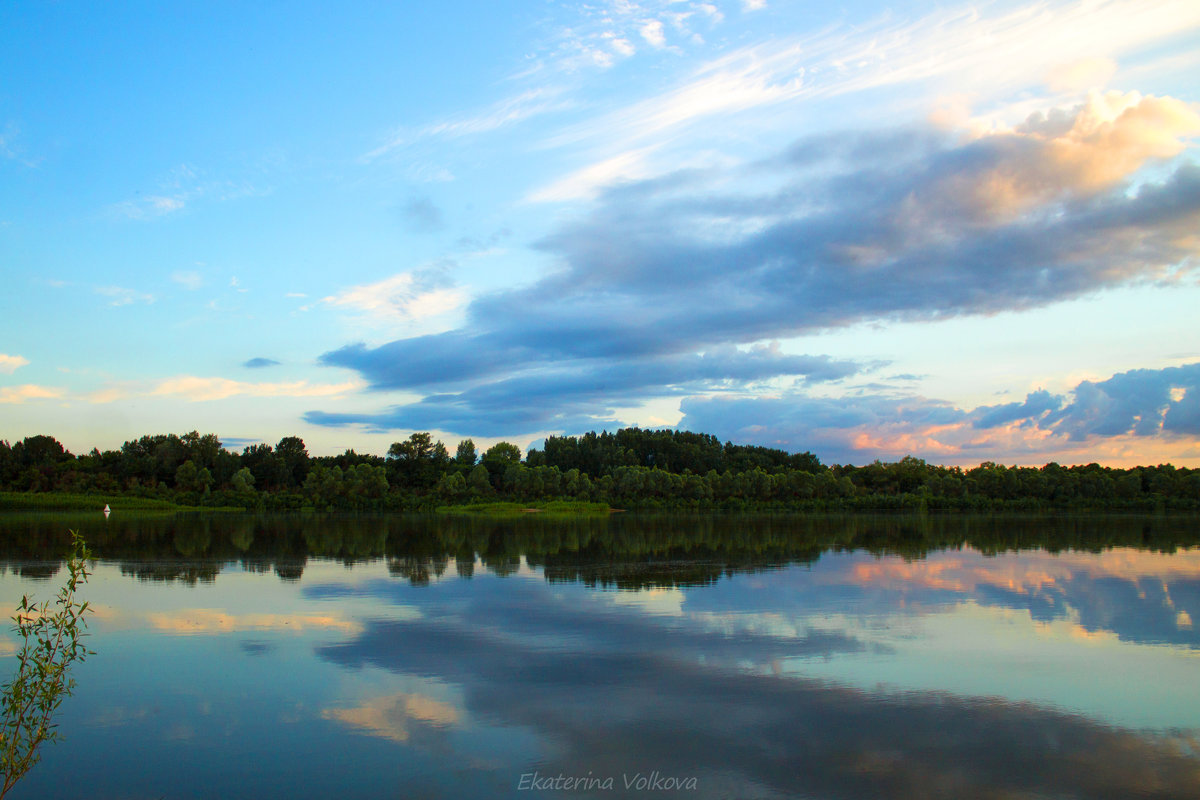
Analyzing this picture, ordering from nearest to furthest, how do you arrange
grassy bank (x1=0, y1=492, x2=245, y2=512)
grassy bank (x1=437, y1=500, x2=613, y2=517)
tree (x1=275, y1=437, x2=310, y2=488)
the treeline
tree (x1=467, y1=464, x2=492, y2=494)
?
the treeline < grassy bank (x1=0, y1=492, x2=245, y2=512) < grassy bank (x1=437, y1=500, x2=613, y2=517) < tree (x1=467, y1=464, x2=492, y2=494) < tree (x1=275, y1=437, x2=310, y2=488)

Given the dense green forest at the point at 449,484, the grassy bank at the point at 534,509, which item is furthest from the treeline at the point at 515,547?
the dense green forest at the point at 449,484

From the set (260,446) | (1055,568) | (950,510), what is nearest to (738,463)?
(950,510)

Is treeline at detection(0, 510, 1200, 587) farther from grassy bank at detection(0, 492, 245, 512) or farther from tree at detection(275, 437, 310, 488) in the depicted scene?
tree at detection(275, 437, 310, 488)

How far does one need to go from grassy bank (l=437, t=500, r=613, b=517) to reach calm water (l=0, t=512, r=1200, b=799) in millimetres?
58691

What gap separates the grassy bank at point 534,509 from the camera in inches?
3258

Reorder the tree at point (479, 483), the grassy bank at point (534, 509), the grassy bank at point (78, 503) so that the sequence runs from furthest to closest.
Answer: the tree at point (479, 483) < the grassy bank at point (534, 509) < the grassy bank at point (78, 503)

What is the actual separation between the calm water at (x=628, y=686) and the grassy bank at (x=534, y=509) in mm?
58691

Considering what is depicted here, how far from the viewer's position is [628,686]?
11.1 m

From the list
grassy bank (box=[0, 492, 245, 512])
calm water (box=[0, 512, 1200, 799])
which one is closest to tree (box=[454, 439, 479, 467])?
grassy bank (box=[0, 492, 245, 512])

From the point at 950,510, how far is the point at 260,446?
9165 cm

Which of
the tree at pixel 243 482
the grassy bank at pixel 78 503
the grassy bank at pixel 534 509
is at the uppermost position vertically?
the tree at pixel 243 482

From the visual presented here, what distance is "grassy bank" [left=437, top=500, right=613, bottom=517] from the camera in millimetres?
82750

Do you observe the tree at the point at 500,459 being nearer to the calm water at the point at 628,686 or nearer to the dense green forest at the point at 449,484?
the dense green forest at the point at 449,484

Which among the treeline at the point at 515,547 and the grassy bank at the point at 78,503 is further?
the grassy bank at the point at 78,503
